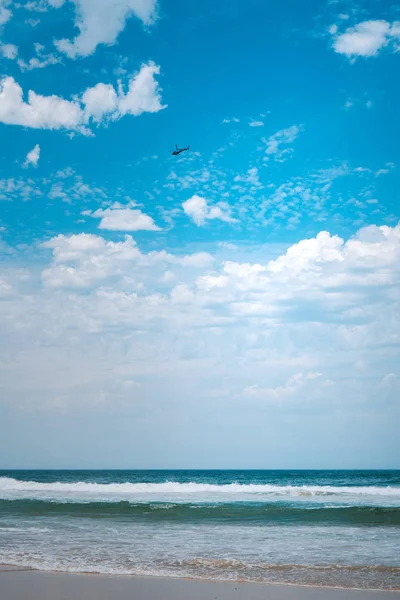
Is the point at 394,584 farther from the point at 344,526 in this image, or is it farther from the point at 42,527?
the point at 42,527

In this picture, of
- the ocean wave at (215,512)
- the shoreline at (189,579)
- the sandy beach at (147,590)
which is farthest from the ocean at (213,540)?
the sandy beach at (147,590)

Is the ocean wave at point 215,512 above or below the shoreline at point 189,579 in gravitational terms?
below

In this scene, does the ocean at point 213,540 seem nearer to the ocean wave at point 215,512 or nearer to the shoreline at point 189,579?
the ocean wave at point 215,512

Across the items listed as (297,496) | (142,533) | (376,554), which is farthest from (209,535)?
(297,496)

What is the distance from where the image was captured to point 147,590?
8.98 m

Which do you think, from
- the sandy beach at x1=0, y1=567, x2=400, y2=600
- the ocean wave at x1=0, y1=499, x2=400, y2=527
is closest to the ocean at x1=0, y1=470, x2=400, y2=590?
the ocean wave at x1=0, y1=499, x2=400, y2=527

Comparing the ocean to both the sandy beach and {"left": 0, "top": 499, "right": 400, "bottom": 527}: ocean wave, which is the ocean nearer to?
{"left": 0, "top": 499, "right": 400, "bottom": 527}: ocean wave

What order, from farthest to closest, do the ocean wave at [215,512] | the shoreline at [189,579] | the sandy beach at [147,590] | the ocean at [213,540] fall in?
the ocean wave at [215,512]
the ocean at [213,540]
the shoreline at [189,579]
the sandy beach at [147,590]

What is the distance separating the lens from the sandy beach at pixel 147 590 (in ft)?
28.1

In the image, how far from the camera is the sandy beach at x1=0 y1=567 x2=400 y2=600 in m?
8.57

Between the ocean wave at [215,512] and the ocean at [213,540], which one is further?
the ocean wave at [215,512]

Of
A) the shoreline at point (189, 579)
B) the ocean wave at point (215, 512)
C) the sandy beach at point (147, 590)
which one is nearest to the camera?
the sandy beach at point (147, 590)

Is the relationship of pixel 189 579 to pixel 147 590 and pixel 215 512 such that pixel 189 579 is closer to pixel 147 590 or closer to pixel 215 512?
pixel 147 590

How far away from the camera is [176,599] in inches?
331
